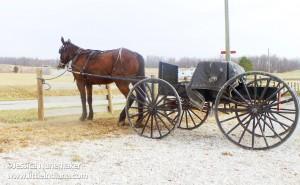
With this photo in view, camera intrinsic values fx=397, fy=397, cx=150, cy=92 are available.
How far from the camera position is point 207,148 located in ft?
22.3

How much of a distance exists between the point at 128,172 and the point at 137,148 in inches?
61.1

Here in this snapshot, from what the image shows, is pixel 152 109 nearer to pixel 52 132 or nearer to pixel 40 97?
pixel 52 132

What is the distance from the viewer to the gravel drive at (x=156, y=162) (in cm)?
484

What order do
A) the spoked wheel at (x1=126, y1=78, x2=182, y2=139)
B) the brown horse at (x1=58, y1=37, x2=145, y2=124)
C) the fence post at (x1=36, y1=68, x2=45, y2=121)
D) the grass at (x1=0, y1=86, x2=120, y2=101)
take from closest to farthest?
1. the spoked wheel at (x1=126, y1=78, x2=182, y2=139)
2. the brown horse at (x1=58, y1=37, x2=145, y2=124)
3. the fence post at (x1=36, y1=68, x2=45, y2=121)
4. the grass at (x1=0, y1=86, x2=120, y2=101)

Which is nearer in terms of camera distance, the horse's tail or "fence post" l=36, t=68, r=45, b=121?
the horse's tail

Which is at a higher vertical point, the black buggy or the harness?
the harness

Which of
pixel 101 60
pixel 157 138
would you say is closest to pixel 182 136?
pixel 157 138

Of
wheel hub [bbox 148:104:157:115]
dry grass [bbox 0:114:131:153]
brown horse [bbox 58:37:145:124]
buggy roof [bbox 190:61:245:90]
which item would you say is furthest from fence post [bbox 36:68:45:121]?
buggy roof [bbox 190:61:245:90]

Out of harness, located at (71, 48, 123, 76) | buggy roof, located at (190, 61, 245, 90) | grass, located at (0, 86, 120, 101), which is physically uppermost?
harness, located at (71, 48, 123, 76)

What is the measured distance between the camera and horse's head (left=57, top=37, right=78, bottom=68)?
9.98m

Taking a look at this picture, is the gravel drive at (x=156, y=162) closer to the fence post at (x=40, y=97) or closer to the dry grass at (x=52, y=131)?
the dry grass at (x=52, y=131)

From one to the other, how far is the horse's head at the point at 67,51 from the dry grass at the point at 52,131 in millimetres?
1555

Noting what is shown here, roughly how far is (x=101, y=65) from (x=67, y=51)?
4.41 ft

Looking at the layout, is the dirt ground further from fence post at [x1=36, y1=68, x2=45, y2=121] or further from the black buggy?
the black buggy
